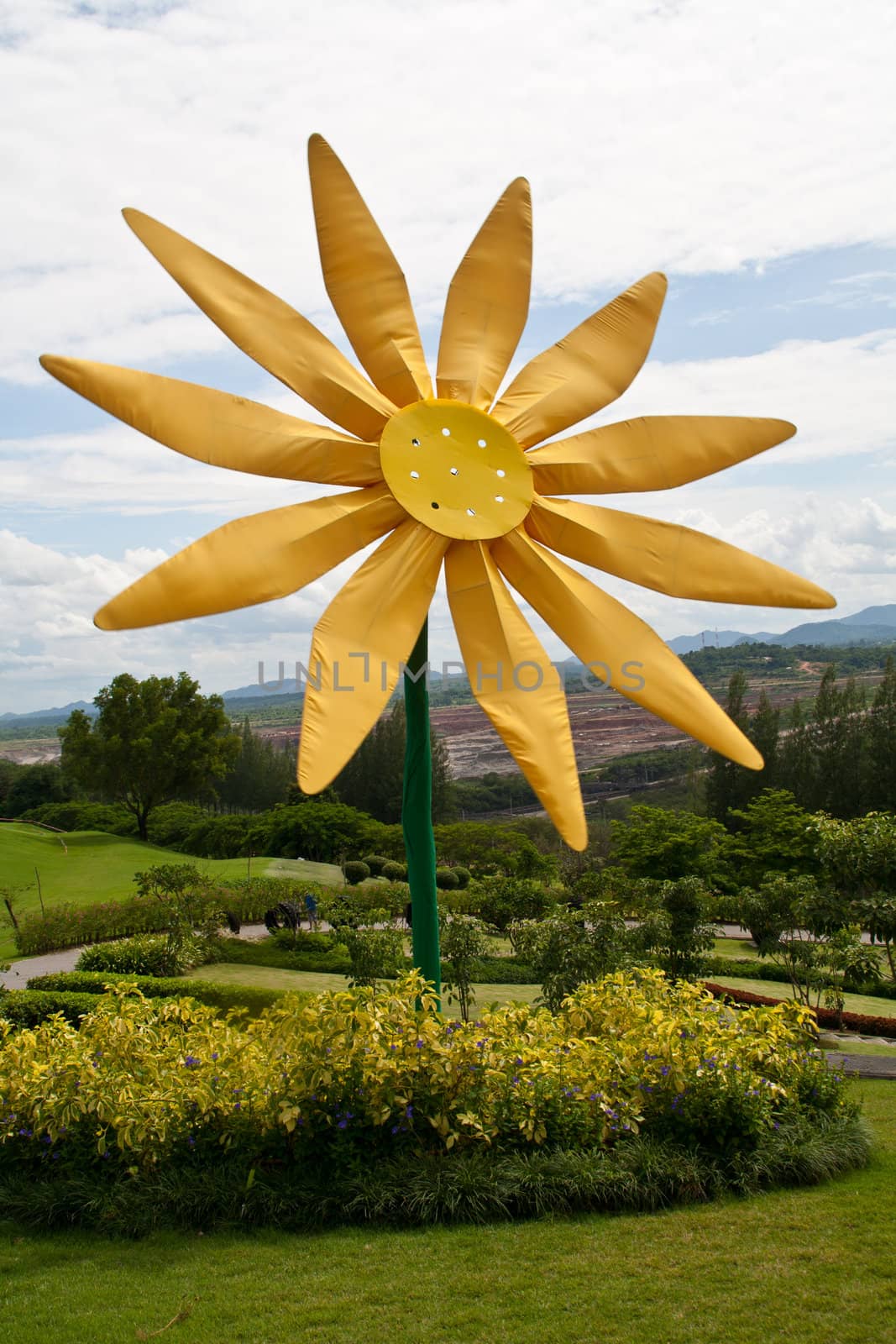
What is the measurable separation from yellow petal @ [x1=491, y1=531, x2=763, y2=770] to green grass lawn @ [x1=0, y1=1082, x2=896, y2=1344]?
2.54 meters

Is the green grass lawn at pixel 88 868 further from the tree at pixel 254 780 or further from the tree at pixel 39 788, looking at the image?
the tree at pixel 254 780

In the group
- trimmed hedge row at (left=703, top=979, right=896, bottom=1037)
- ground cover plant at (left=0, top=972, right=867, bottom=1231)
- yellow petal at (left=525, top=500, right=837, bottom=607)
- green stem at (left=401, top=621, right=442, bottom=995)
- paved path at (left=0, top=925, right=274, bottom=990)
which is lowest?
trimmed hedge row at (left=703, top=979, right=896, bottom=1037)

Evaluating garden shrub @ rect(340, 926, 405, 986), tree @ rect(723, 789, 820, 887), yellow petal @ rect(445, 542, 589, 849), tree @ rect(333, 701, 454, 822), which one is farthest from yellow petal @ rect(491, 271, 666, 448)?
tree @ rect(333, 701, 454, 822)

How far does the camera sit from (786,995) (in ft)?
61.3

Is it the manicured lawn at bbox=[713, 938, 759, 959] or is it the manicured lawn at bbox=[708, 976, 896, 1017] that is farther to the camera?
the manicured lawn at bbox=[713, 938, 759, 959]

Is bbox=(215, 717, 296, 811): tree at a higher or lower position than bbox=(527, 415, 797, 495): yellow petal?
lower

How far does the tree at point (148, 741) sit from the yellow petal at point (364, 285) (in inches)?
1343

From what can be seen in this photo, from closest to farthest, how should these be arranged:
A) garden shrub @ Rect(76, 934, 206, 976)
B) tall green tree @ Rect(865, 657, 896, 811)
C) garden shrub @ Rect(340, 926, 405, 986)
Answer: garden shrub @ Rect(340, 926, 405, 986), garden shrub @ Rect(76, 934, 206, 976), tall green tree @ Rect(865, 657, 896, 811)

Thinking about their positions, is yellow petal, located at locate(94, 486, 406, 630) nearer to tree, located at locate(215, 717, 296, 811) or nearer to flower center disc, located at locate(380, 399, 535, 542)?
flower center disc, located at locate(380, 399, 535, 542)

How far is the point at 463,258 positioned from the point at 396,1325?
19.8 ft

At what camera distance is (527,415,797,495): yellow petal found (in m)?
6.74

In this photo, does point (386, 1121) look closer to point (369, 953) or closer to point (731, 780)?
point (369, 953)

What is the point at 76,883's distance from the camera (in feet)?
91.8

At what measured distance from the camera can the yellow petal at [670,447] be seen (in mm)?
6742
